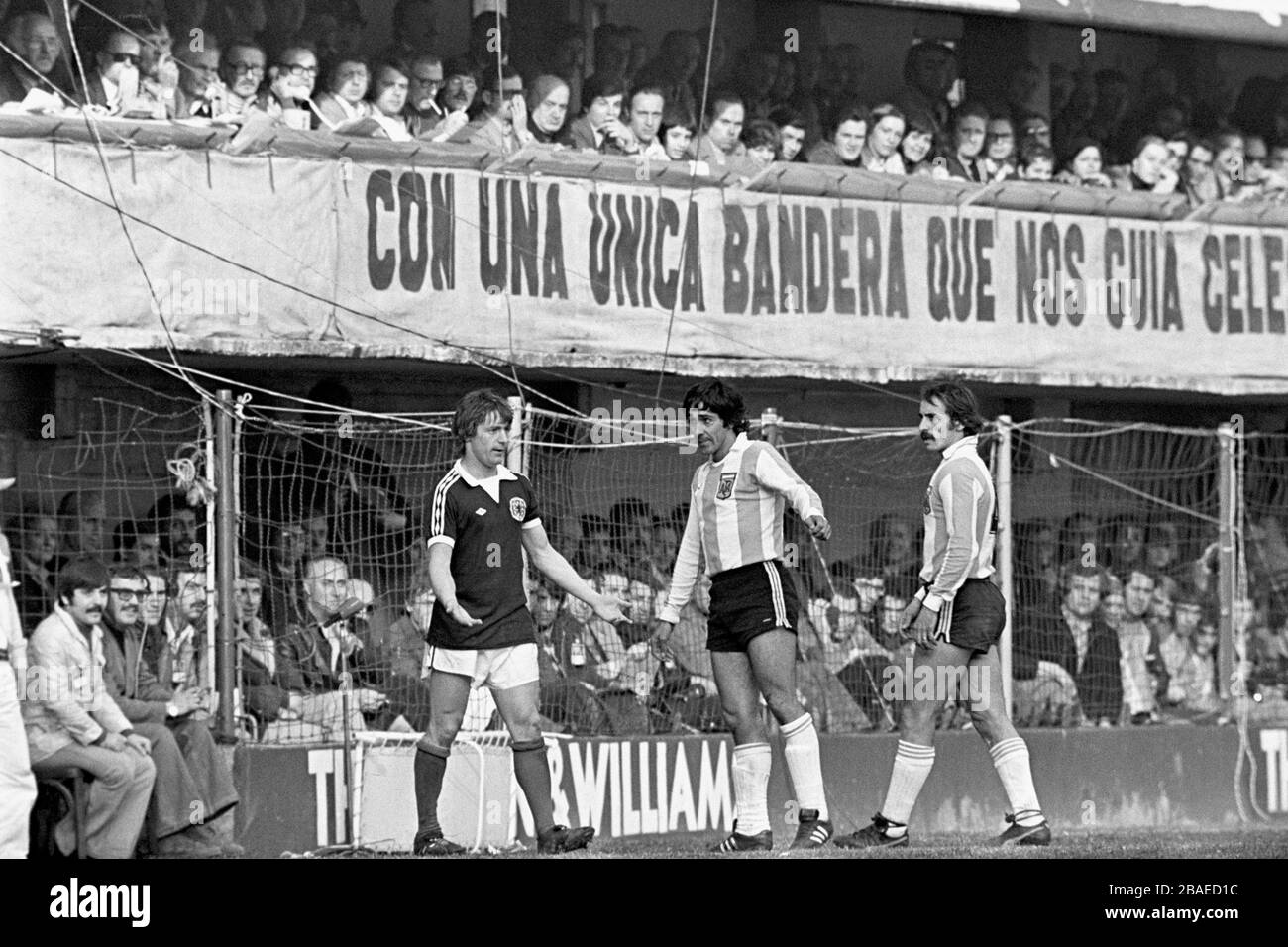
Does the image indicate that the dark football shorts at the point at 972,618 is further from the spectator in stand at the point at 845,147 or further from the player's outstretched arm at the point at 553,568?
the spectator in stand at the point at 845,147

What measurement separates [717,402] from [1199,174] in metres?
8.49

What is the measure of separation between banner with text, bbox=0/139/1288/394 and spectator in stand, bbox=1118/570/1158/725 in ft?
4.77

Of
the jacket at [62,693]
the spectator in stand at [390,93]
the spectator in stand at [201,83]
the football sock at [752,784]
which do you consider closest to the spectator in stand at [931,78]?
the spectator in stand at [390,93]

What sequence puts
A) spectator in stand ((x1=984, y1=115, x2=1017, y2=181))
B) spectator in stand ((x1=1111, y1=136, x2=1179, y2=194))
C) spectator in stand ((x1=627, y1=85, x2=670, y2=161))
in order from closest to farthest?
1. spectator in stand ((x1=627, y1=85, x2=670, y2=161))
2. spectator in stand ((x1=984, y1=115, x2=1017, y2=181))
3. spectator in stand ((x1=1111, y1=136, x2=1179, y2=194))

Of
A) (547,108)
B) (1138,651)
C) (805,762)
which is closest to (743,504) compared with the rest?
(805,762)

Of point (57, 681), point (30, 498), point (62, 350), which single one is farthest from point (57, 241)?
point (57, 681)

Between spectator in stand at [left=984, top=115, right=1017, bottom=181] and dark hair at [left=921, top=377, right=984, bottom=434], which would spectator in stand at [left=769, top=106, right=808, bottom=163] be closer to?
spectator in stand at [left=984, top=115, right=1017, bottom=181]

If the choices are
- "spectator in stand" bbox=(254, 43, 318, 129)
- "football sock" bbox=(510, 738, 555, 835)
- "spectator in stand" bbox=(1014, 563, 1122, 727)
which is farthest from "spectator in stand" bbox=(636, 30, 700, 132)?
"football sock" bbox=(510, 738, 555, 835)

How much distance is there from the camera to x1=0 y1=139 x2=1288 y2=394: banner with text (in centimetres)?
1362

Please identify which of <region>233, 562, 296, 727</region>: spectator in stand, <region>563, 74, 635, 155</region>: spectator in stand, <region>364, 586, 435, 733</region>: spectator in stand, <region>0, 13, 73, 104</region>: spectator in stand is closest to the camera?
<region>233, 562, 296, 727</region>: spectator in stand

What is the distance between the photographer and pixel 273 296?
14.2m

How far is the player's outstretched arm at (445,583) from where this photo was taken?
11.2 meters

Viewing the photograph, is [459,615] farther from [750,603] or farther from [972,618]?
[972,618]

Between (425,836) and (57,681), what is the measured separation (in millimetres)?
2115
